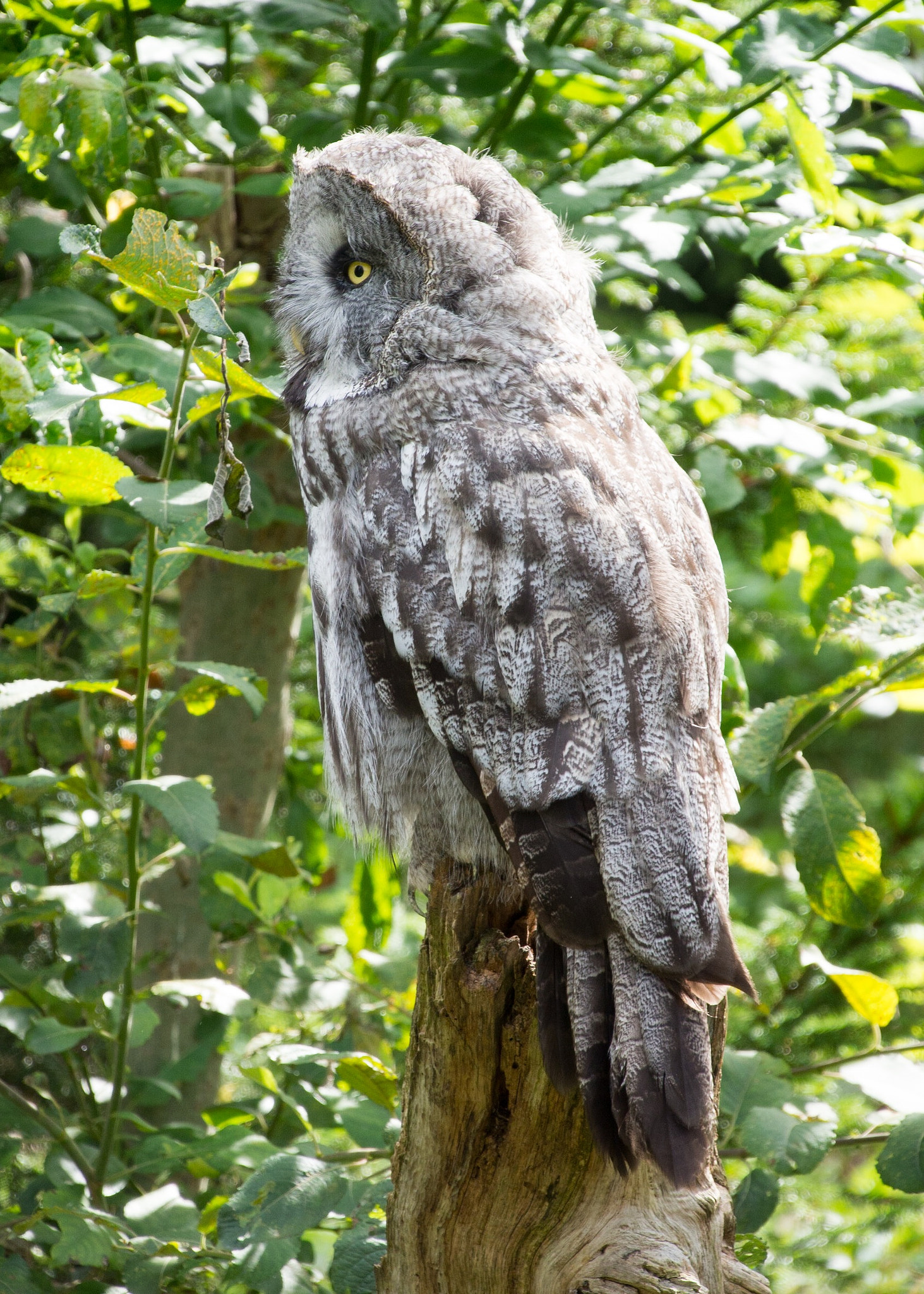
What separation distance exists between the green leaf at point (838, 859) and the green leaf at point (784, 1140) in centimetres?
33

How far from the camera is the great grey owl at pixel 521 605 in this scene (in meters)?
1.39

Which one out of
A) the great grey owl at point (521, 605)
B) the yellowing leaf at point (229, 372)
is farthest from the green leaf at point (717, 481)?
the yellowing leaf at point (229, 372)

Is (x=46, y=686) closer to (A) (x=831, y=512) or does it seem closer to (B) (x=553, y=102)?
(A) (x=831, y=512)

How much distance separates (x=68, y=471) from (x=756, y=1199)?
146 cm

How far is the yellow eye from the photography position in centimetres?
193

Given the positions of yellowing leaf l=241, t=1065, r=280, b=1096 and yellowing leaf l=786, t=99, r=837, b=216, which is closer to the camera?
yellowing leaf l=786, t=99, r=837, b=216

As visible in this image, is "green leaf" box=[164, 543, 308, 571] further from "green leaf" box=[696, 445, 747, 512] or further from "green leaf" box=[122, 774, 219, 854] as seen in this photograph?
"green leaf" box=[696, 445, 747, 512]

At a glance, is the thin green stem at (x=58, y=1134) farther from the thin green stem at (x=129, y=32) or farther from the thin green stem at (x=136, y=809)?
the thin green stem at (x=129, y=32)

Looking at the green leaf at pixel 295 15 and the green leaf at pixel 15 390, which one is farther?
the green leaf at pixel 295 15

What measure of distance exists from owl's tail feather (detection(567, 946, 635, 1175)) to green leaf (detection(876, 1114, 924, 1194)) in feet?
1.31

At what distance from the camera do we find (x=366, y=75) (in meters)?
2.24

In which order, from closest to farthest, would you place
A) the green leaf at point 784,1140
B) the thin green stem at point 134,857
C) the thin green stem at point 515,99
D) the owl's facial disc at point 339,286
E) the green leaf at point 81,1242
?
the green leaf at point 81,1242 → the green leaf at point 784,1140 → the thin green stem at point 134,857 → the owl's facial disc at point 339,286 → the thin green stem at point 515,99

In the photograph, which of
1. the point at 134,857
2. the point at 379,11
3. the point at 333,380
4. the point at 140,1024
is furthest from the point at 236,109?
the point at 140,1024

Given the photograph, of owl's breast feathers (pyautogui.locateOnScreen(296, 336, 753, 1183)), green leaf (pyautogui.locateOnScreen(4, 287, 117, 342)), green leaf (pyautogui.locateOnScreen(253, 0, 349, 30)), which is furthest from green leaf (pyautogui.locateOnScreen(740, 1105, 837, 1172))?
green leaf (pyautogui.locateOnScreen(253, 0, 349, 30))
